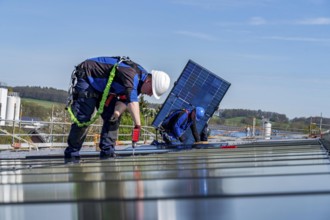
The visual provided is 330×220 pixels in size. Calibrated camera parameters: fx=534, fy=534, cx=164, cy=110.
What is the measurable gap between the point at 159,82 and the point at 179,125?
4634 millimetres

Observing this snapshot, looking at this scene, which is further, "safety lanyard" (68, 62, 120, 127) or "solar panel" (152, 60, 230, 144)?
"solar panel" (152, 60, 230, 144)

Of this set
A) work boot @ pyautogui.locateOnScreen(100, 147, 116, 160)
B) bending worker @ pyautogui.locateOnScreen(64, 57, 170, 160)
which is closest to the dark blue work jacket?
bending worker @ pyautogui.locateOnScreen(64, 57, 170, 160)

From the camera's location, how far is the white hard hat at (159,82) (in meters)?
6.09

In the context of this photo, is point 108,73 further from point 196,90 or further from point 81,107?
point 196,90

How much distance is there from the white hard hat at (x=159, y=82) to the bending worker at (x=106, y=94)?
83 mm

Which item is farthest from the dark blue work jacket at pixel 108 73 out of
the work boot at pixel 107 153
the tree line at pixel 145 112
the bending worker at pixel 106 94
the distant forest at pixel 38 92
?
the distant forest at pixel 38 92

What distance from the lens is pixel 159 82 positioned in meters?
6.14

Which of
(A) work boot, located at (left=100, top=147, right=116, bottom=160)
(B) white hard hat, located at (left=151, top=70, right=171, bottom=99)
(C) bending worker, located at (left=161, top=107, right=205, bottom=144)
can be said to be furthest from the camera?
Answer: (C) bending worker, located at (left=161, top=107, right=205, bottom=144)

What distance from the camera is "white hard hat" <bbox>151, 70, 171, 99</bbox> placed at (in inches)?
240

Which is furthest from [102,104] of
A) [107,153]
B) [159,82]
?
[159,82]

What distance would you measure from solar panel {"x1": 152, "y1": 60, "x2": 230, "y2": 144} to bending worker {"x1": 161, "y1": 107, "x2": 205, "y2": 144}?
10.2 feet

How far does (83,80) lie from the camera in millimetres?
5695

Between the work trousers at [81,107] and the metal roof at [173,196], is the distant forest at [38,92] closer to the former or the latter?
the work trousers at [81,107]

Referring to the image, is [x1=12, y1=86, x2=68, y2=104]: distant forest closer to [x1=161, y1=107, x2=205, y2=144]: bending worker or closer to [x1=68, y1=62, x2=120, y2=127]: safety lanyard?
[x1=161, y1=107, x2=205, y2=144]: bending worker
